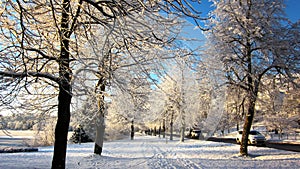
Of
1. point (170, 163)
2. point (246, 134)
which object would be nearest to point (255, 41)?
point (246, 134)

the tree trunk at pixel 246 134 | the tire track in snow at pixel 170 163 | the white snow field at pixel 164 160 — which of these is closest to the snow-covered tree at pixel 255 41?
the tree trunk at pixel 246 134

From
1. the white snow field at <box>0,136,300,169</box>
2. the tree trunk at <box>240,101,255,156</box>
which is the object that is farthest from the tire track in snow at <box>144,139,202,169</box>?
the tree trunk at <box>240,101,255,156</box>

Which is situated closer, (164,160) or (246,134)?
(164,160)

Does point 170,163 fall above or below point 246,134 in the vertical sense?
below

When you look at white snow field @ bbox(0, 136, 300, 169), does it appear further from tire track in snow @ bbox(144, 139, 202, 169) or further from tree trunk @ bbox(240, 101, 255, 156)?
tree trunk @ bbox(240, 101, 255, 156)

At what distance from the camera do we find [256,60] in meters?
12.3

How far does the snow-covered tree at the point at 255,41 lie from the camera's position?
1138cm

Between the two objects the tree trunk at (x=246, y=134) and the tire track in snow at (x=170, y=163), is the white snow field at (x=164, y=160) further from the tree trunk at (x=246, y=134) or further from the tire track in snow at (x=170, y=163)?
the tree trunk at (x=246, y=134)

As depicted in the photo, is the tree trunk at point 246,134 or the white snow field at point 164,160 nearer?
the white snow field at point 164,160

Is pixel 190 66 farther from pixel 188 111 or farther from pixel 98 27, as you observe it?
pixel 188 111

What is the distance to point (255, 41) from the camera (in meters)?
12.0

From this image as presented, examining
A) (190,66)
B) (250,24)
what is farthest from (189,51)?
(250,24)

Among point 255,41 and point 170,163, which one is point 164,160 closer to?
point 170,163

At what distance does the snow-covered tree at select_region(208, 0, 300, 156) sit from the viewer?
11.4 metres
